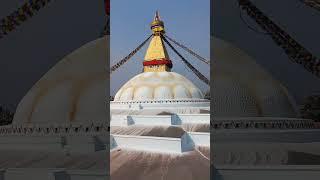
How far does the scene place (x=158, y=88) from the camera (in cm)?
909

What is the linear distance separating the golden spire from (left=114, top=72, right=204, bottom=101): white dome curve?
787 millimetres

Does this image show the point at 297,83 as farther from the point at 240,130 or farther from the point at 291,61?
the point at 240,130

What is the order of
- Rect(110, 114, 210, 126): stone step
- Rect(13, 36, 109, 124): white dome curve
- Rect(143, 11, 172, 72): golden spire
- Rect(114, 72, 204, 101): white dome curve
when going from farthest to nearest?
Rect(143, 11, 172, 72): golden spire, Rect(114, 72, 204, 101): white dome curve, Rect(110, 114, 210, 126): stone step, Rect(13, 36, 109, 124): white dome curve

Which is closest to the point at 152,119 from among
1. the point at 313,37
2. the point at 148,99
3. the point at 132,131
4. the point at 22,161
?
the point at 132,131

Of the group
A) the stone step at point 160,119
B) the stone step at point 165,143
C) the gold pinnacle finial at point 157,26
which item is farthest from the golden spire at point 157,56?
the stone step at point 165,143

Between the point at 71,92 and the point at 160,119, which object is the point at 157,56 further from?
the point at 71,92

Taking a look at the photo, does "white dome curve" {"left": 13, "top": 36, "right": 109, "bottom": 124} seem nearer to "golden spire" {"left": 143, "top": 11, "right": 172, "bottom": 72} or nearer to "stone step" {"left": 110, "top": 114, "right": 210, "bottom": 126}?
"stone step" {"left": 110, "top": 114, "right": 210, "bottom": 126}

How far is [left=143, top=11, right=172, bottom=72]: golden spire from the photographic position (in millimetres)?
10641

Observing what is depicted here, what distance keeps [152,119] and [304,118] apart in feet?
13.7

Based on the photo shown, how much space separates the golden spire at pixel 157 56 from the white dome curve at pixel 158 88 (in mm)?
787

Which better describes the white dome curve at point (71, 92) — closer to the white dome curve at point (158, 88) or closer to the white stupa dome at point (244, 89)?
the white stupa dome at point (244, 89)

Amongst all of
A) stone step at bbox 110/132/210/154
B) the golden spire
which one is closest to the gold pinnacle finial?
the golden spire

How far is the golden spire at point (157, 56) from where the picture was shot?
10.6 m

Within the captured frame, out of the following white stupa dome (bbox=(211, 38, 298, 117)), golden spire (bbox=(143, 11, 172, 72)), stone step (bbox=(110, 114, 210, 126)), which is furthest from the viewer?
golden spire (bbox=(143, 11, 172, 72))
